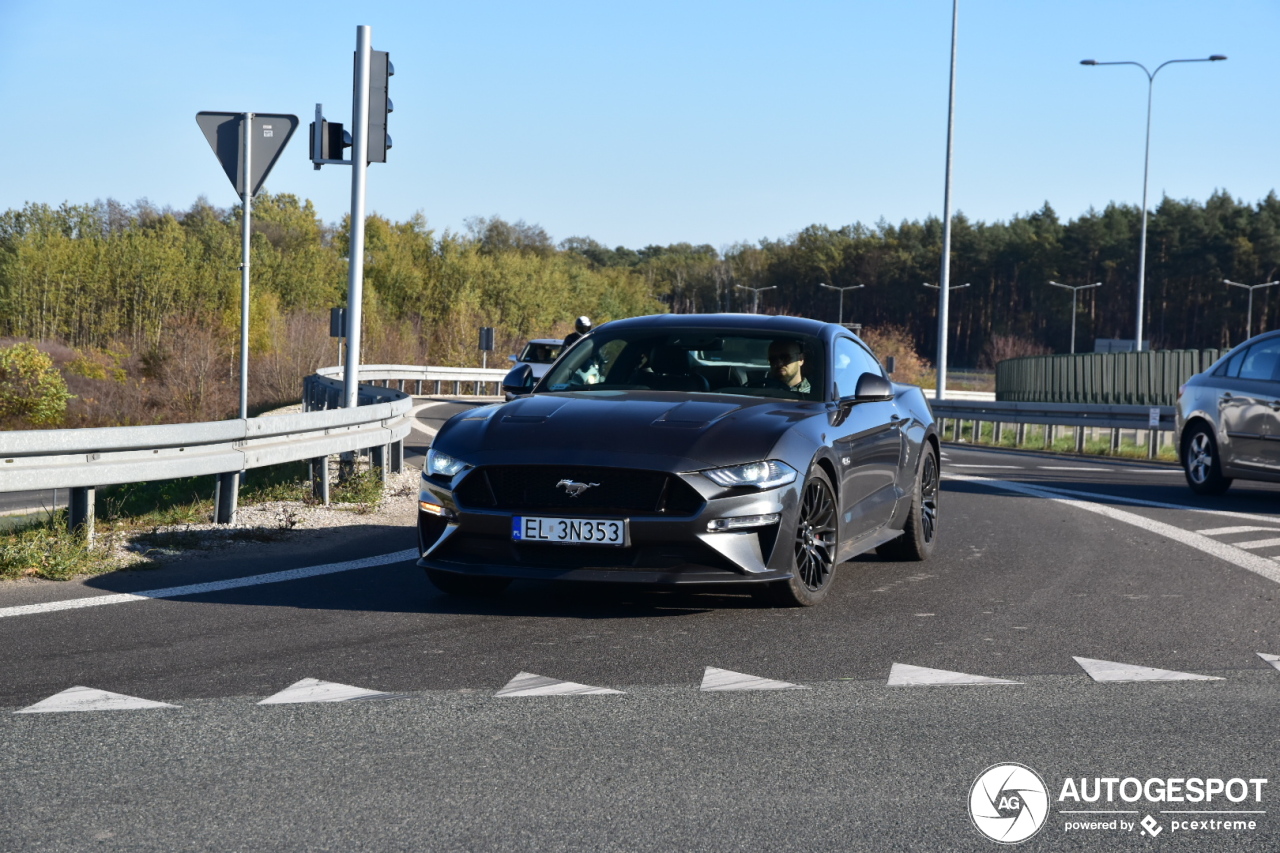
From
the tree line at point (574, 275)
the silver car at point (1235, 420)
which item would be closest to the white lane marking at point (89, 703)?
the silver car at point (1235, 420)

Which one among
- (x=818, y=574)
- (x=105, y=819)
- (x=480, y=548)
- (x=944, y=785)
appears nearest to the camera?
(x=105, y=819)

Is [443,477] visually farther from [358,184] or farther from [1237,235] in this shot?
[1237,235]

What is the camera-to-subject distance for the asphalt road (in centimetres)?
376

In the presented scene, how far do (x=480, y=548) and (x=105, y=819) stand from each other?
3091 mm

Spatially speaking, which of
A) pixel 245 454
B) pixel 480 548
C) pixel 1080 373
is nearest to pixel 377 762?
pixel 480 548

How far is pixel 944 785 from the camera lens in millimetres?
4125

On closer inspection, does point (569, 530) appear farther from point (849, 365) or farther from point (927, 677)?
point (849, 365)

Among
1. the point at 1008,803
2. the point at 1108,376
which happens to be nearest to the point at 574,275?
the point at 1108,376

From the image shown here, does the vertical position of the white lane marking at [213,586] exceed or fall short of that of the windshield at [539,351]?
it falls short

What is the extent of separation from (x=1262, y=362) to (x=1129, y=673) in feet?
30.4

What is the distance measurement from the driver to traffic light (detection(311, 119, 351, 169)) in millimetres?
6925

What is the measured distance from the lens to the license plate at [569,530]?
6496 mm

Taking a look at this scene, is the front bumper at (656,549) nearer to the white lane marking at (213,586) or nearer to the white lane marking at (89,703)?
the white lane marking at (213,586)

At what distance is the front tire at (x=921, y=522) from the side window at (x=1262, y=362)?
5777 mm
